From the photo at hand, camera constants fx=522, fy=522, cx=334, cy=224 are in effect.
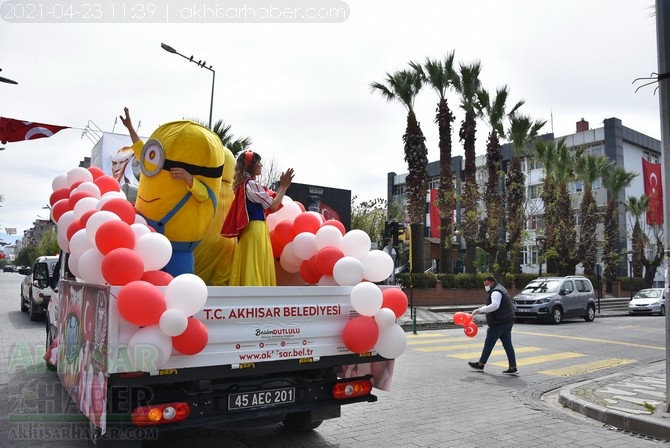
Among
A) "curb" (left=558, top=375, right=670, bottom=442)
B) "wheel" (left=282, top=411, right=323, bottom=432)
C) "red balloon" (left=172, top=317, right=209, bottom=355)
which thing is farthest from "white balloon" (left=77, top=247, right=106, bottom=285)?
"curb" (left=558, top=375, right=670, bottom=442)

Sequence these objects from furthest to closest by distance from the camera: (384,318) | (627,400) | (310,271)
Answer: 1. (627,400)
2. (310,271)
3. (384,318)

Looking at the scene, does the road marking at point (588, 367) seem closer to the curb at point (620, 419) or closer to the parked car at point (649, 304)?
the curb at point (620, 419)

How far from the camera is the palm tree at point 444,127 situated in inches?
1028

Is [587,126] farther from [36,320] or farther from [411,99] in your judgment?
[36,320]

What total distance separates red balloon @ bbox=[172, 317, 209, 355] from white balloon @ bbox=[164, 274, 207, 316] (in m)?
0.09

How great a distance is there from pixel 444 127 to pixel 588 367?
17948 mm

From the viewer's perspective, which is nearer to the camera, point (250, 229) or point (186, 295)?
point (186, 295)

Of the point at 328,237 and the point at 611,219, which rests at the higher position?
the point at 611,219

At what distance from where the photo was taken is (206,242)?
5258 mm

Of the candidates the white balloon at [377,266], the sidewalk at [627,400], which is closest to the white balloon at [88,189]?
the white balloon at [377,266]

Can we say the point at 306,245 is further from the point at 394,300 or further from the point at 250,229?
the point at 394,300

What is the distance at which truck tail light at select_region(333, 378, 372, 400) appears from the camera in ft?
15.3

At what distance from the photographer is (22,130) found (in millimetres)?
11070

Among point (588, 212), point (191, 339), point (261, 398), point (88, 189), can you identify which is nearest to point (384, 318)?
point (261, 398)
